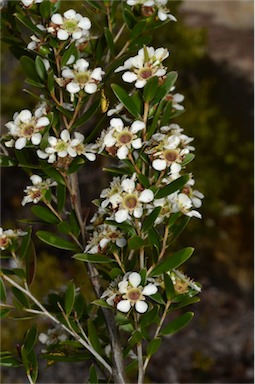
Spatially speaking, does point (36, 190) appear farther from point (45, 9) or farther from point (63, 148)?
point (45, 9)

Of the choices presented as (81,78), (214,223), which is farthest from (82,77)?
(214,223)

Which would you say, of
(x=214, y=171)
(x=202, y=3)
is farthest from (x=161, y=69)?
(x=202, y=3)

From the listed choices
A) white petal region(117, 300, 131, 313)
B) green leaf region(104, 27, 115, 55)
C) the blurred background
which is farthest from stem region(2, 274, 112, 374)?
the blurred background

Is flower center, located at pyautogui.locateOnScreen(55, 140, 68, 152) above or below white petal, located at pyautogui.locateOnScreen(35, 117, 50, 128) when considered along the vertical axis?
below

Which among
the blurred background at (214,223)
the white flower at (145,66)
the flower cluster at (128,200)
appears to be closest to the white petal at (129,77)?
the white flower at (145,66)

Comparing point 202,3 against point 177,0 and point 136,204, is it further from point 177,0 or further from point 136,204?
point 136,204

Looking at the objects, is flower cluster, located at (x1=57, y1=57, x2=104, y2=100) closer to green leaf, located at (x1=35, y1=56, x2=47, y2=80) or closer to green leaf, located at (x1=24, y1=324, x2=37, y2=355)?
green leaf, located at (x1=35, y1=56, x2=47, y2=80)
